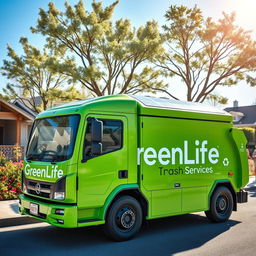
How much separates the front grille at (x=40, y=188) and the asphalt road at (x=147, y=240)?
92 centimetres

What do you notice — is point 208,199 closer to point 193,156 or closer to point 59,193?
point 193,156

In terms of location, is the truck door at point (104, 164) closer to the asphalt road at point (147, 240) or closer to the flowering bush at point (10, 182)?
the asphalt road at point (147, 240)

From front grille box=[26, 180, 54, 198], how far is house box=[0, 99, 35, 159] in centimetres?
1451

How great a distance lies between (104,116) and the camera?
667 centimetres

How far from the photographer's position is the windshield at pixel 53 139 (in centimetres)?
634

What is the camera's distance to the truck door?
6234mm

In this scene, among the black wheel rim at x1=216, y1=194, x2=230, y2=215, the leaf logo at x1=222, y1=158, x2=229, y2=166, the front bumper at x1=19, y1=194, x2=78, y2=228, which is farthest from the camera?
the leaf logo at x1=222, y1=158, x2=229, y2=166

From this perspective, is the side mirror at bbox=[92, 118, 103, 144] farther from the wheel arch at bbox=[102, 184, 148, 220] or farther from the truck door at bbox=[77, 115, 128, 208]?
the wheel arch at bbox=[102, 184, 148, 220]

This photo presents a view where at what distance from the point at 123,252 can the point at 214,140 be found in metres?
3.85

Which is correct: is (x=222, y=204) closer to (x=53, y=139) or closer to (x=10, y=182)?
(x=53, y=139)

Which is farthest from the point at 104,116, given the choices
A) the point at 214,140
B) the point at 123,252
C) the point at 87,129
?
the point at 214,140

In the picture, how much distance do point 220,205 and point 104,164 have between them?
368 centimetres

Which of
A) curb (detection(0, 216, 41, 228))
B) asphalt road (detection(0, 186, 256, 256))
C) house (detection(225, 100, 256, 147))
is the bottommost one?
asphalt road (detection(0, 186, 256, 256))

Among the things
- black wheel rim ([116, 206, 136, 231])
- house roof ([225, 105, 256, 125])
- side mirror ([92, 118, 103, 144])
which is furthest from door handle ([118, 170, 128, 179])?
house roof ([225, 105, 256, 125])
